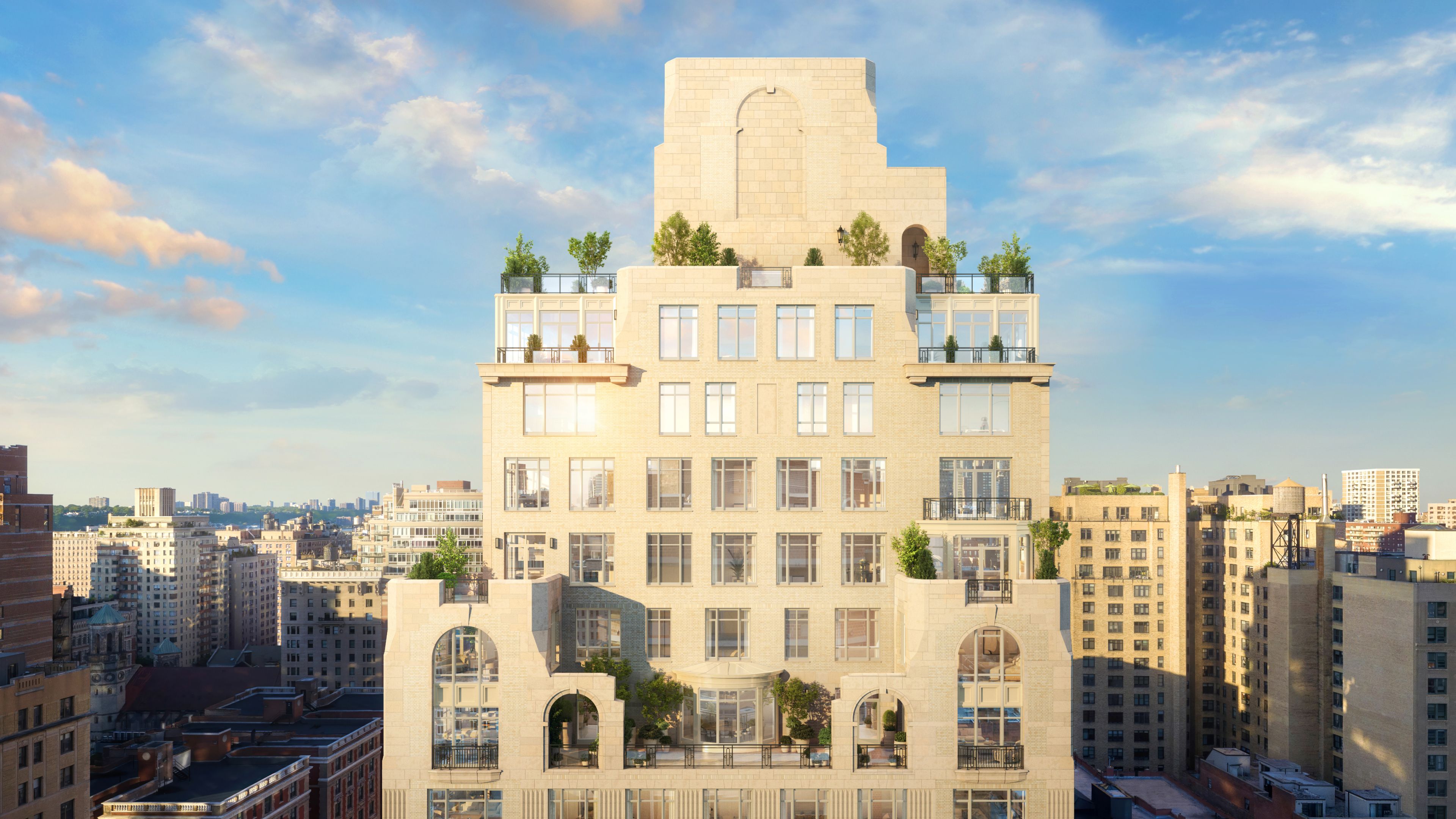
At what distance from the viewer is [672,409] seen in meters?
35.5

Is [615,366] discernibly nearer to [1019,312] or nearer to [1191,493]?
[1019,312]

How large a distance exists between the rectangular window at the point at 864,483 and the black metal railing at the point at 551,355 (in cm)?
1121

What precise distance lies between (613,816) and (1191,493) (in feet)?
464

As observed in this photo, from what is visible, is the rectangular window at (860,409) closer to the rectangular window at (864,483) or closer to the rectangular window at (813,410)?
the rectangular window at (813,410)

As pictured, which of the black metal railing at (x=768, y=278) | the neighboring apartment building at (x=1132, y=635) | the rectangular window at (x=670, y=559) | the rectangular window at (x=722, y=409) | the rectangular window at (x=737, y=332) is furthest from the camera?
the neighboring apartment building at (x=1132, y=635)

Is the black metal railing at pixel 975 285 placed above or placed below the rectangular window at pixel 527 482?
above

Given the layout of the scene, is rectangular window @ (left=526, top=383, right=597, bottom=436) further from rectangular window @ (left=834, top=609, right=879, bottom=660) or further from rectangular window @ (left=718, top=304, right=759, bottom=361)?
rectangular window @ (left=834, top=609, right=879, bottom=660)

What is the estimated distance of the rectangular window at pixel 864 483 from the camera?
3550cm

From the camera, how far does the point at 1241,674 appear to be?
12050cm

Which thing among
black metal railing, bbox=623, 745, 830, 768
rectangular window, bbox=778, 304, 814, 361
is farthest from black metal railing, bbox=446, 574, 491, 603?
rectangular window, bbox=778, 304, 814, 361

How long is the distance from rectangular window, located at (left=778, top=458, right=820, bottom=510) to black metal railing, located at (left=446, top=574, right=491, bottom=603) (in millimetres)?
12377

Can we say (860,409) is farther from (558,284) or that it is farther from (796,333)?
(558,284)

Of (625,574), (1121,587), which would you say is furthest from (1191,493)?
(625,574)

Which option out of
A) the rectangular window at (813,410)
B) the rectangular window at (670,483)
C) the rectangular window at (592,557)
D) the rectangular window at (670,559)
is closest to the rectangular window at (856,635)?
the rectangular window at (670,559)
